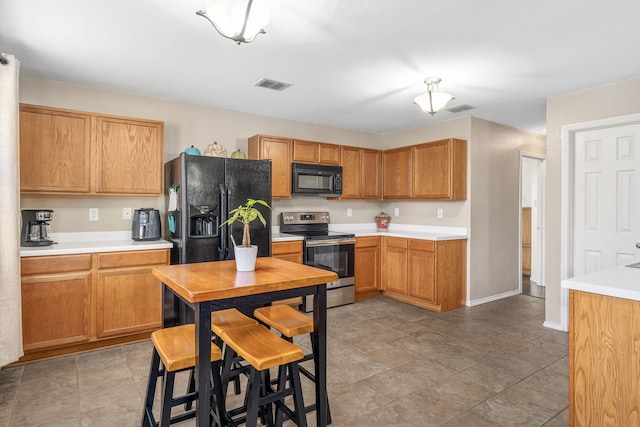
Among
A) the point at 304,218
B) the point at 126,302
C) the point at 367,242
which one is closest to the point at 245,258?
the point at 126,302

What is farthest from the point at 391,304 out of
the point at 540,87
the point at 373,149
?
the point at 540,87

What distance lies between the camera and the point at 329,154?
479 cm

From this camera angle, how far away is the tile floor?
84.2 inches

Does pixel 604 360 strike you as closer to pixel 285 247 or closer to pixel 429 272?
pixel 429 272

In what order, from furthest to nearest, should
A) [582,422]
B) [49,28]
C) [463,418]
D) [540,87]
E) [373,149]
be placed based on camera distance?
[373,149] → [540,87] → [49,28] → [463,418] → [582,422]

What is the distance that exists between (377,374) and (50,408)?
7.09 ft

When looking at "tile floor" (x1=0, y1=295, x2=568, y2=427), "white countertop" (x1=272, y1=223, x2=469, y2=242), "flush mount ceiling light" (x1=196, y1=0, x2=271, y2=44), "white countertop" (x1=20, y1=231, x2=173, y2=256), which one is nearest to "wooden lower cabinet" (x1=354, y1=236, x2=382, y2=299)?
"white countertop" (x1=272, y1=223, x2=469, y2=242)

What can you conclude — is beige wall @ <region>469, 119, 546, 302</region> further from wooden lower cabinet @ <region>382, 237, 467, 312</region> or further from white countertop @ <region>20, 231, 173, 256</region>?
white countertop @ <region>20, 231, 173, 256</region>

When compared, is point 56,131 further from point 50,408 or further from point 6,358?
point 50,408

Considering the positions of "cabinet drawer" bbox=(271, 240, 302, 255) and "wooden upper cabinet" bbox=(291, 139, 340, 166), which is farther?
"wooden upper cabinet" bbox=(291, 139, 340, 166)

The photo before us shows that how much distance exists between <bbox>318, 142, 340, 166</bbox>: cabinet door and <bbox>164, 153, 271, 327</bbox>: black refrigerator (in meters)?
1.19

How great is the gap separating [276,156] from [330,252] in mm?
1353

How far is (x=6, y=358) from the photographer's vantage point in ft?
8.46

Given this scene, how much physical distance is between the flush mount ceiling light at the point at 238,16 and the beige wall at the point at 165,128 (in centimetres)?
224
